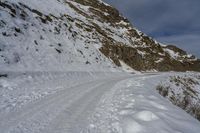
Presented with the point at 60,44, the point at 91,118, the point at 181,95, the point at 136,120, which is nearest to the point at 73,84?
the point at 91,118

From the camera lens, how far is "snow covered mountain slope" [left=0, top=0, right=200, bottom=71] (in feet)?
80.1

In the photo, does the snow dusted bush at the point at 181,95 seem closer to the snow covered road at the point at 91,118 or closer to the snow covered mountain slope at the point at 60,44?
the snow covered road at the point at 91,118

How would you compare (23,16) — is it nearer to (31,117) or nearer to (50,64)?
(50,64)

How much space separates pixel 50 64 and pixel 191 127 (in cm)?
1996

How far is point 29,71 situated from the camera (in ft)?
70.2

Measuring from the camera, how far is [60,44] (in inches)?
1362

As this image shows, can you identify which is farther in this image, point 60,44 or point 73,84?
point 60,44

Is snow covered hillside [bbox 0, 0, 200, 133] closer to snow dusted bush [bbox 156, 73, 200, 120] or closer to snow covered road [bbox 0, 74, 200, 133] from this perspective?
snow covered road [bbox 0, 74, 200, 133]

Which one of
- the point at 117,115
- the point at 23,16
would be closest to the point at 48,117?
the point at 117,115

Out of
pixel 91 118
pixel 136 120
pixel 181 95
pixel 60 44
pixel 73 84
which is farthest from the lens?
pixel 60 44

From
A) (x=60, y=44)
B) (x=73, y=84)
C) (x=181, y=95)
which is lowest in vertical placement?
(x=181, y=95)

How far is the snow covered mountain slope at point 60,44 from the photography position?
80.1ft

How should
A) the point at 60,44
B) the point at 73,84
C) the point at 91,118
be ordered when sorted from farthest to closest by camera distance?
the point at 60,44 → the point at 73,84 → the point at 91,118

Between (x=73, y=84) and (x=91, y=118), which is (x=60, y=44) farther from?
(x=91, y=118)
